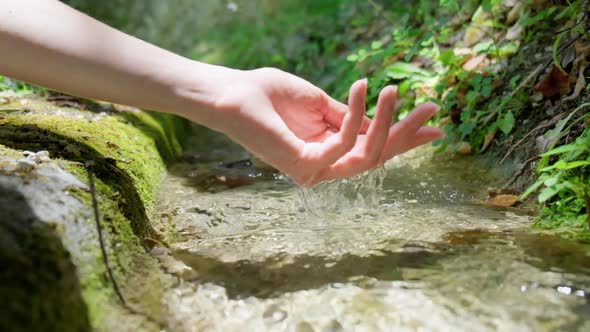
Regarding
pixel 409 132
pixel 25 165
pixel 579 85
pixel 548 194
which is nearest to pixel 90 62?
pixel 25 165

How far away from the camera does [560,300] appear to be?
1.29 metres

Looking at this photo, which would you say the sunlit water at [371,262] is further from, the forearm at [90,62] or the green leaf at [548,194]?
the forearm at [90,62]

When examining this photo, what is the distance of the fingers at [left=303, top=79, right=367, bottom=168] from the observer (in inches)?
63.0

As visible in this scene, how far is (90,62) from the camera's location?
1.66 meters

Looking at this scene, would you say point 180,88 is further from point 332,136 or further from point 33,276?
point 33,276

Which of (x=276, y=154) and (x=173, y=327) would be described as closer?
(x=173, y=327)

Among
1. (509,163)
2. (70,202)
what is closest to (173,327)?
(70,202)

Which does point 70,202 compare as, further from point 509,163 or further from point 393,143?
point 509,163

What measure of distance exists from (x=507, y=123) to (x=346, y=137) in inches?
47.8

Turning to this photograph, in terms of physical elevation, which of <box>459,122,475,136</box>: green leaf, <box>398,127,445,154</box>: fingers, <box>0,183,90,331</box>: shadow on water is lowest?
<box>0,183,90,331</box>: shadow on water

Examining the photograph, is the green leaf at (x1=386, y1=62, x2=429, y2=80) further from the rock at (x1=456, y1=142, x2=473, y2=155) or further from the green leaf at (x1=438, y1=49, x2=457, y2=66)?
the rock at (x1=456, y1=142, x2=473, y2=155)

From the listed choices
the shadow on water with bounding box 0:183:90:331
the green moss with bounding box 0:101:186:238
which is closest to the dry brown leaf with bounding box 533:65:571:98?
the green moss with bounding box 0:101:186:238

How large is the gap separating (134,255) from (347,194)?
105 centimetres

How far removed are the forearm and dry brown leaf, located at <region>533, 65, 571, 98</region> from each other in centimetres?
160
